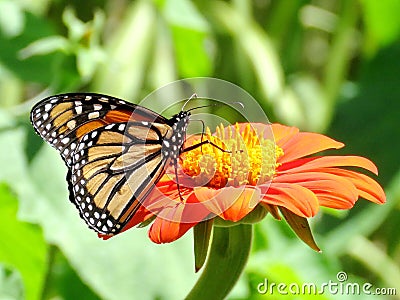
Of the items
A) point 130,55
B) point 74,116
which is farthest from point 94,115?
point 130,55

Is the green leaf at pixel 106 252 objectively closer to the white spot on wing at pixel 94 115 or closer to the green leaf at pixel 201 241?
the white spot on wing at pixel 94 115

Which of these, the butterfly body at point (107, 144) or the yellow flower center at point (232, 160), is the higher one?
the yellow flower center at point (232, 160)

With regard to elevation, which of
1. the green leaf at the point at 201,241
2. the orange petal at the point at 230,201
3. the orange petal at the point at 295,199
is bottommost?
the green leaf at the point at 201,241

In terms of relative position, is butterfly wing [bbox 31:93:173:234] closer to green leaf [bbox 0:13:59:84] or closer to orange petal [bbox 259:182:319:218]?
orange petal [bbox 259:182:319:218]

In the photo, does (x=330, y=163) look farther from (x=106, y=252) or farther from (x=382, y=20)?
(x=382, y=20)

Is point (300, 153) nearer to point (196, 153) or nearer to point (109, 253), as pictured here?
point (196, 153)

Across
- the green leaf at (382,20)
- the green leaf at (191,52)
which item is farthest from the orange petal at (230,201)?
the green leaf at (382,20)

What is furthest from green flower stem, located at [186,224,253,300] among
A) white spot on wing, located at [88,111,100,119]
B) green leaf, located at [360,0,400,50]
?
green leaf, located at [360,0,400,50]
